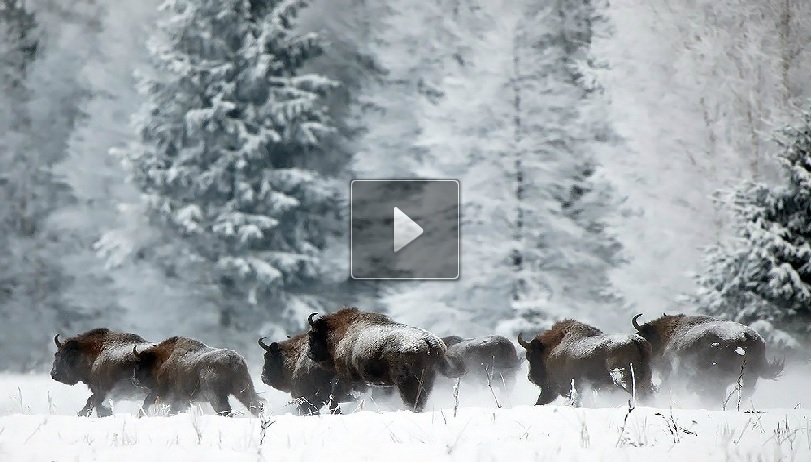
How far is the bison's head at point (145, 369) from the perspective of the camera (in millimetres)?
9383

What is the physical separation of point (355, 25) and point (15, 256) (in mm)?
11234

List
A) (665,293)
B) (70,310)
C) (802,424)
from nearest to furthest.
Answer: (802,424) → (665,293) → (70,310)

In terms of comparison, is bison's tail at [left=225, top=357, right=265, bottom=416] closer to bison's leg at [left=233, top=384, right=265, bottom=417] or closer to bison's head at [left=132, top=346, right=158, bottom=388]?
bison's leg at [left=233, top=384, right=265, bottom=417]

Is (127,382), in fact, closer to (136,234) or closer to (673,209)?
(136,234)

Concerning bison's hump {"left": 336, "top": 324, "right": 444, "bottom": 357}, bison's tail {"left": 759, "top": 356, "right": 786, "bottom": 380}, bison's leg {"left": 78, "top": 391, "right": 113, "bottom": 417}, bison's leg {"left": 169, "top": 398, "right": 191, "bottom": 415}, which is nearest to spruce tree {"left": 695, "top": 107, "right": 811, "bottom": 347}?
bison's tail {"left": 759, "top": 356, "right": 786, "bottom": 380}

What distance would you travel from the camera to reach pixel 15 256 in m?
22.5

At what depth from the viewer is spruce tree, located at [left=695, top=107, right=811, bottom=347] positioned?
1377cm

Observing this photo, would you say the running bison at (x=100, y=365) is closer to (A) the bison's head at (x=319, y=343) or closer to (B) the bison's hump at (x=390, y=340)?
(A) the bison's head at (x=319, y=343)

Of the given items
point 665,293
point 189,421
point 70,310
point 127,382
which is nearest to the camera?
point 189,421

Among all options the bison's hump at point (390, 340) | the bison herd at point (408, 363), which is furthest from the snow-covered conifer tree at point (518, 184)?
the bison's hump at point (390, 340)

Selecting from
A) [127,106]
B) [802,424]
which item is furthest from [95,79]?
[802,424]

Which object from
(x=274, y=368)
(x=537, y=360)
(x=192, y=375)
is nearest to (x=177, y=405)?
(x=192, y=375)

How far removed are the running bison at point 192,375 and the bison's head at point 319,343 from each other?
71 centimetres

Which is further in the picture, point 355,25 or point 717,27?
point 355,25
